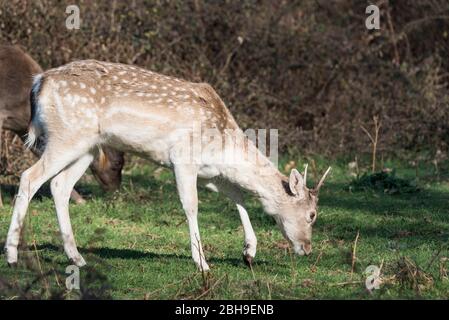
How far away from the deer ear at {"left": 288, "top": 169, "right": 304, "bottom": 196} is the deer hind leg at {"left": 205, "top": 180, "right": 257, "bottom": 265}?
0.48 meters

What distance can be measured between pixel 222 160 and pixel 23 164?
499cm

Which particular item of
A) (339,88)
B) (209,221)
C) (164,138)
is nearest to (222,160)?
(164,138)

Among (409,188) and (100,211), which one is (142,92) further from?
(409,188)

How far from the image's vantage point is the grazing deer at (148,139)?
8859 mm

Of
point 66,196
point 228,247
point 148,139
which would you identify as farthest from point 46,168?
point 228,247

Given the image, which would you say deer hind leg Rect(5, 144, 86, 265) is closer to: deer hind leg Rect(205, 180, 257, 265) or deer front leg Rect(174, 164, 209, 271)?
deer front leg Rect(174, 164, 209, 271)

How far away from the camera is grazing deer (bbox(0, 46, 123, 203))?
1203cm

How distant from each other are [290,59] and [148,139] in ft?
26.8

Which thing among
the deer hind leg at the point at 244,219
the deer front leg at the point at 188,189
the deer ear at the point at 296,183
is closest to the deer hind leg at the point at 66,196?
the deer front leg at the point at 188,189

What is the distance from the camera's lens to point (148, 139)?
895cm

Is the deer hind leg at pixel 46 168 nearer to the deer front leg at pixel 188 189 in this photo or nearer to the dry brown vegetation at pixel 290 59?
the deer front leg at pixel 188 189

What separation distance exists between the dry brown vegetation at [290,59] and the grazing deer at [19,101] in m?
2.45

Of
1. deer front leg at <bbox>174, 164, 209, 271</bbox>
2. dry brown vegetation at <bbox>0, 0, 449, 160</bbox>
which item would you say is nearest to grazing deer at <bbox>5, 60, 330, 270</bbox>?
deer front leg at <bbox>174, 164, 209, 271</bbox>

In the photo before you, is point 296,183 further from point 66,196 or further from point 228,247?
point 66,196
